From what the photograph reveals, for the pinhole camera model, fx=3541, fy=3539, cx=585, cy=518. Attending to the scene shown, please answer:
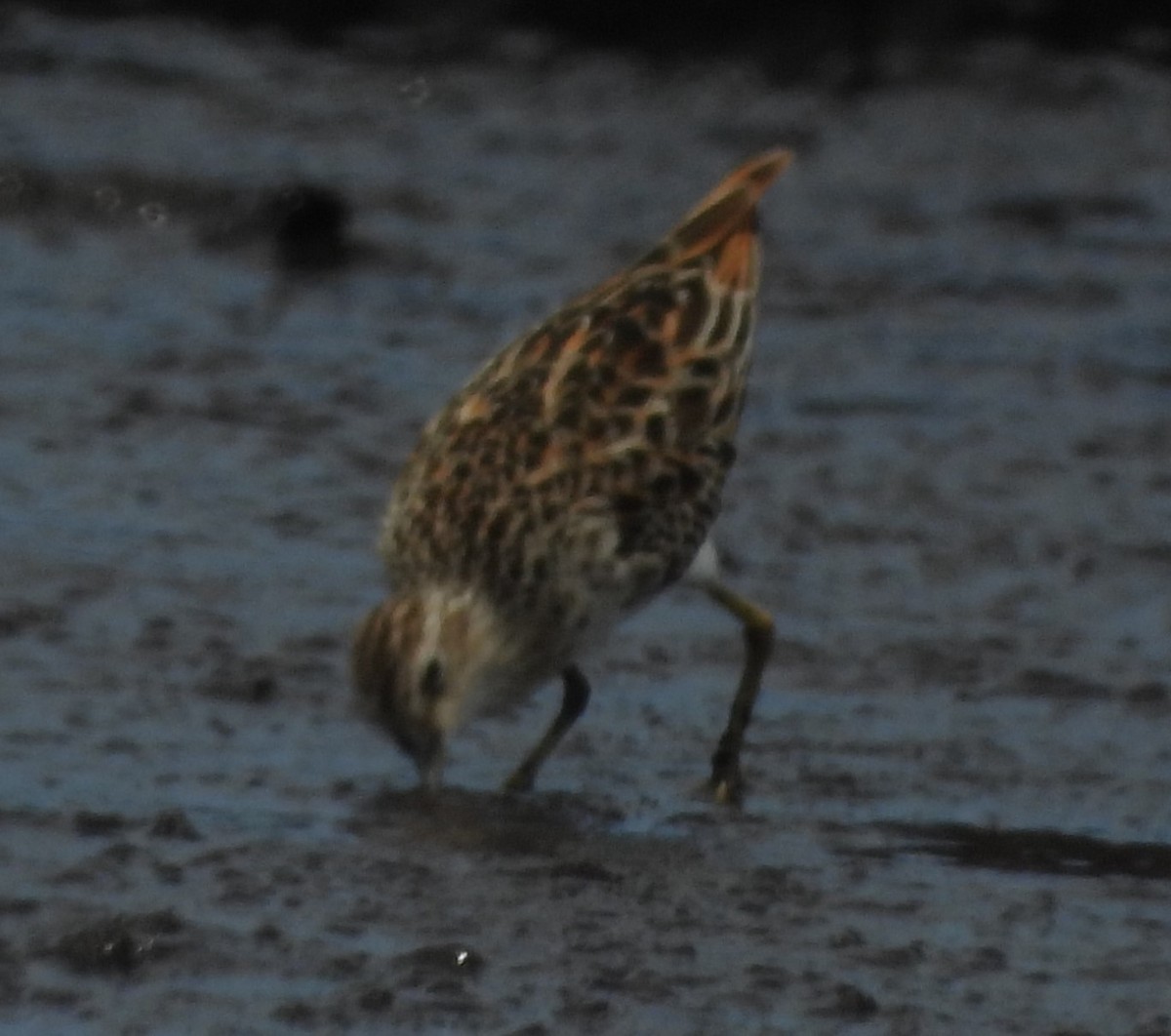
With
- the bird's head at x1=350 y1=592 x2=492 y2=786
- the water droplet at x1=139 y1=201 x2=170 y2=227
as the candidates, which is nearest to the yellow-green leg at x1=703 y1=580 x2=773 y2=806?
the bird's head at x1=350 y1=592 x2=492 y2=786

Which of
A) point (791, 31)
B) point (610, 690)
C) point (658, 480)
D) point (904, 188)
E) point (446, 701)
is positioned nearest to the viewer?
point (446, 701)

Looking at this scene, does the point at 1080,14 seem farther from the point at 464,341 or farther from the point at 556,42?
the point at 464,341

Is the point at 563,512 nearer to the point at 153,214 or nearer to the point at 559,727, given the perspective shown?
the point at 559,727

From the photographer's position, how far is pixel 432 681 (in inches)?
296

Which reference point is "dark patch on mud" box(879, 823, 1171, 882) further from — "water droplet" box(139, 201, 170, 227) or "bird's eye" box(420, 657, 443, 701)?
"water droplet" box(139, 201, 170, 227)

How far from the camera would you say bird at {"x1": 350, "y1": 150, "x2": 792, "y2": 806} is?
7.64 m

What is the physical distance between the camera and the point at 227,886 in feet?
22.4

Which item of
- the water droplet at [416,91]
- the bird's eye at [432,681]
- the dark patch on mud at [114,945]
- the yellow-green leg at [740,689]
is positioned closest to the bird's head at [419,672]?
the bird's eye at [432,681]

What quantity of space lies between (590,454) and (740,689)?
2.32 feet

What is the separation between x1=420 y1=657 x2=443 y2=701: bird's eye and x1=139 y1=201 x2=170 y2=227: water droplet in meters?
6.72

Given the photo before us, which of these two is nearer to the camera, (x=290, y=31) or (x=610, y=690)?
(x=610, y=690)

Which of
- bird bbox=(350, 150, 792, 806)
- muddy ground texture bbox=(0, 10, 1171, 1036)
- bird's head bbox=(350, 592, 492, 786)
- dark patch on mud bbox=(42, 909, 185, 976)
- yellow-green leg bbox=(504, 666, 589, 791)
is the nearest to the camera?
dark patch on mud bbox=(42, 909, 185, 976)

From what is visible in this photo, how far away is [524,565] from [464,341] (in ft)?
14.8

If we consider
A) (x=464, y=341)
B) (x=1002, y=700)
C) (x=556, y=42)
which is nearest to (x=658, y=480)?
(x=1002, y=700)
